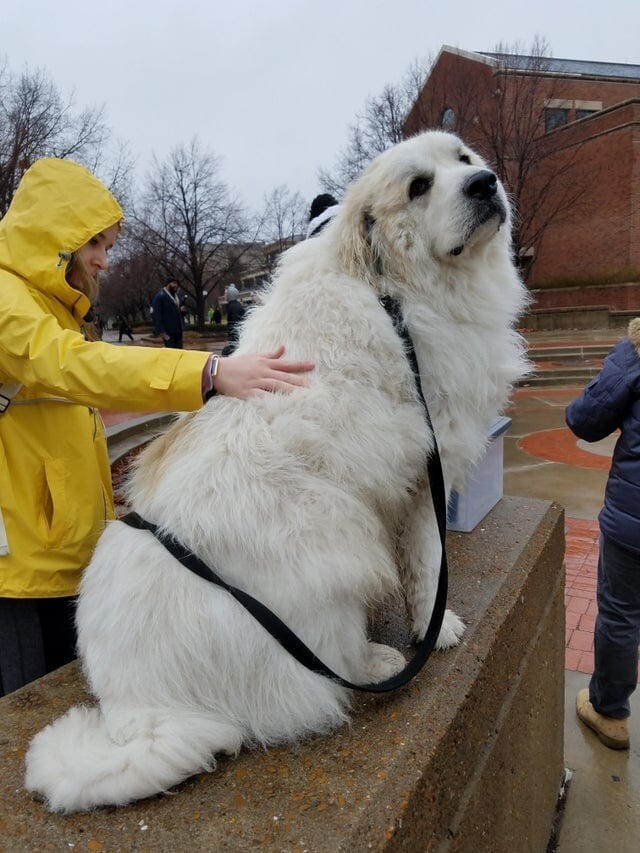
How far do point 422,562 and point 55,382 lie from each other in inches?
50.9

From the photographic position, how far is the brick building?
69.9ft

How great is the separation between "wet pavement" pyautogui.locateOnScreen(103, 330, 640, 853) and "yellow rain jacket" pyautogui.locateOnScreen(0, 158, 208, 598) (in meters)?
2.70

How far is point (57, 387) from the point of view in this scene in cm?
155

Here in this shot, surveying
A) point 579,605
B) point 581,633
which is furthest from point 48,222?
point 579,605

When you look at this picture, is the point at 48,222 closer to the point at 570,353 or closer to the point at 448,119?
the point at 570,353

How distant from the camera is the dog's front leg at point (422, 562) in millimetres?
1977

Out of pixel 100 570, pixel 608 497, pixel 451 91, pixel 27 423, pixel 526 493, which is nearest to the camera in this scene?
pixel 100 570

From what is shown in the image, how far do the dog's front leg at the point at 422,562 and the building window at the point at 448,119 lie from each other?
22510mm

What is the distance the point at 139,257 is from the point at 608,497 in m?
40.1

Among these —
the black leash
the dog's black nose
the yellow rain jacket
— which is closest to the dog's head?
the dog's black nose

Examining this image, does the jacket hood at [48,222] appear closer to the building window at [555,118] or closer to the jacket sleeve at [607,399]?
the jacket sleeve at [607,399]

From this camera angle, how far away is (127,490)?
1.88m

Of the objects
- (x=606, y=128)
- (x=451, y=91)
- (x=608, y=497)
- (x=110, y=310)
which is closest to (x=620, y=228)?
(x=606, y=128)

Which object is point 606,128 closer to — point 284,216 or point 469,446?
point 284,216
